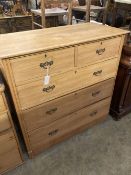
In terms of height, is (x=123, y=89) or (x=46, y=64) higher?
(x=46, y=64)

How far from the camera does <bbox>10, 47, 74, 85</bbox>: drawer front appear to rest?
→ 96 cm

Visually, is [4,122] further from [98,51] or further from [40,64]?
[98,51]

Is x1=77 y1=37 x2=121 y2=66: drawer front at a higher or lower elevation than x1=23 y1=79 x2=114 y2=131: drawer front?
higher

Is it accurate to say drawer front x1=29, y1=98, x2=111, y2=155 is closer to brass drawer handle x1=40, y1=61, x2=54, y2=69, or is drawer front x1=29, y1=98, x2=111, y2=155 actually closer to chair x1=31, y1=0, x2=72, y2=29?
brass drawer handle x1=40, y1=61, x2=54, y2=69

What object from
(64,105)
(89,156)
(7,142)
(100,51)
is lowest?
(89,156)

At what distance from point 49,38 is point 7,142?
817mm

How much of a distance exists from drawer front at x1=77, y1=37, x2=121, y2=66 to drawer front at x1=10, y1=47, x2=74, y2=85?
9 cm

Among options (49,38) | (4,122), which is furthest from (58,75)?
(4,122)

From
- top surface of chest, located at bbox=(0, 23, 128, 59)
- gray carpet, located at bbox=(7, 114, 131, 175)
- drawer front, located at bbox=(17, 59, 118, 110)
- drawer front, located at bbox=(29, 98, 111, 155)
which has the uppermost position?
top surface of chest, located at bbox=(0, 23, 128, 59)

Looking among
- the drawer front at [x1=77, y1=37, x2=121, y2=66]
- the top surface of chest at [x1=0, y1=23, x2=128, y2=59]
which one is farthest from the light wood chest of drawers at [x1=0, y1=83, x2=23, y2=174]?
the drawer front at [x1=77, y1=37, x2=121, y2=66]

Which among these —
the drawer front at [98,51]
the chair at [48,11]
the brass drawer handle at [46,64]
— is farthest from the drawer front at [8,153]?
the chair at [48,11]

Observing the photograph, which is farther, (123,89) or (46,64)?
(123,89)

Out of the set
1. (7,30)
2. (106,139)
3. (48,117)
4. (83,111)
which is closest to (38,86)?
(48,117)

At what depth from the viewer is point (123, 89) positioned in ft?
5.41
